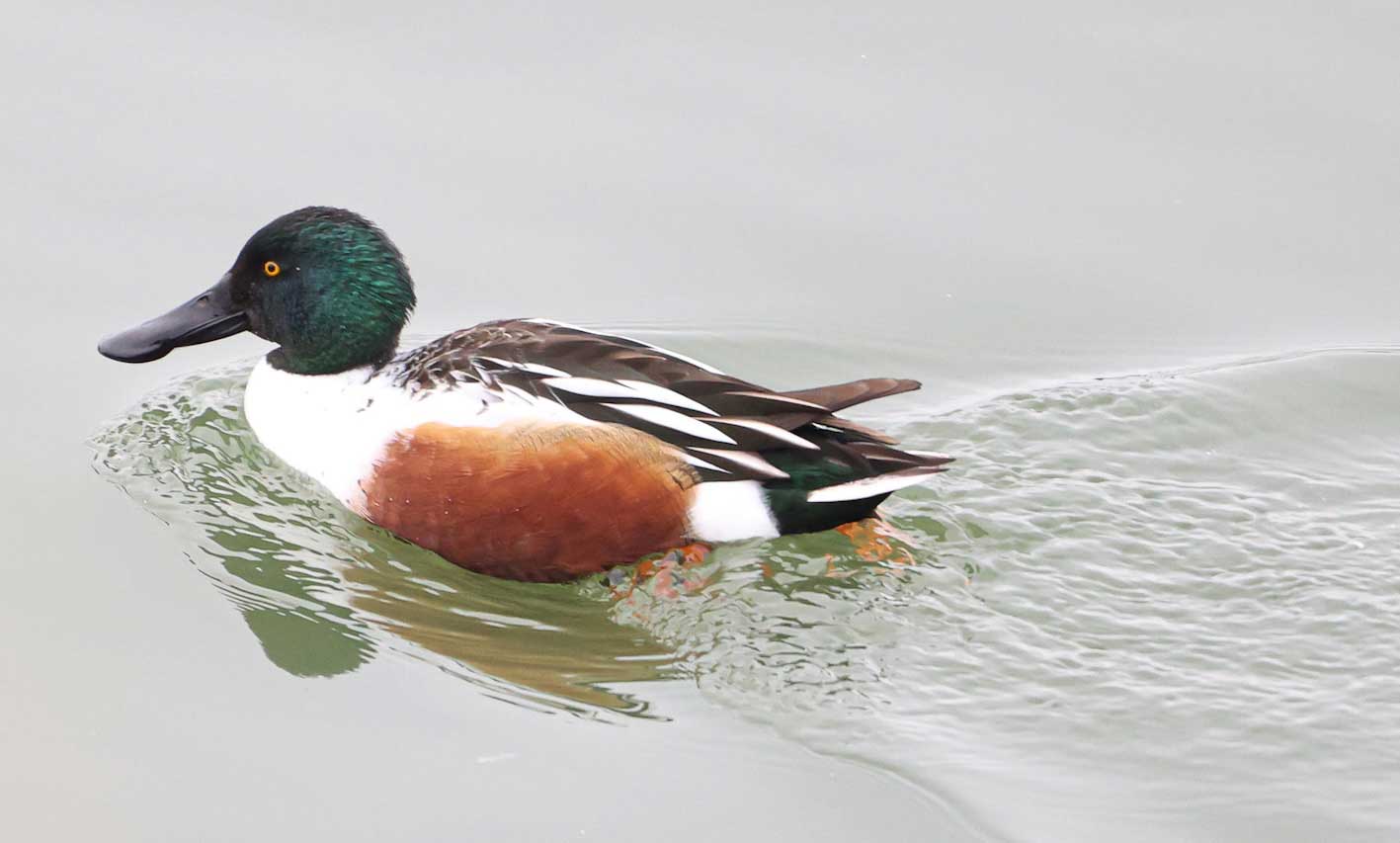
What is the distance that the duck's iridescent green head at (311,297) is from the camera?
7441mm

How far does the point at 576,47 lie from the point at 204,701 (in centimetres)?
528

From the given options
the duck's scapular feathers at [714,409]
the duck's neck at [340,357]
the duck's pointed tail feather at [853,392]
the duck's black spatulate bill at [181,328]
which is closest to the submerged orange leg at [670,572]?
the duck's scapular feathers at [714,409]

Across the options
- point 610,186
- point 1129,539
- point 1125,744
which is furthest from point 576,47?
point 1125,744

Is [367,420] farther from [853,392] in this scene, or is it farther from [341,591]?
[853,392]

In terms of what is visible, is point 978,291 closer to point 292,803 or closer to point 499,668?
point 499,668

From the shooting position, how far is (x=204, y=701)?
6023 millimetres

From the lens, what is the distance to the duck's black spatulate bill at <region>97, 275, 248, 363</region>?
761cm

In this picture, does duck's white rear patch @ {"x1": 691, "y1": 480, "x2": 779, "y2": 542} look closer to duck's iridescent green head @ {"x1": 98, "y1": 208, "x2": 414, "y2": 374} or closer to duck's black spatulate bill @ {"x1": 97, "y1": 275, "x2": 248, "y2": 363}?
duck's iridescent green head @ {"x1": 98, "y1": 208, "x2": 414, "y2": 374}

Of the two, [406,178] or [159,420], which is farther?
[406,178]

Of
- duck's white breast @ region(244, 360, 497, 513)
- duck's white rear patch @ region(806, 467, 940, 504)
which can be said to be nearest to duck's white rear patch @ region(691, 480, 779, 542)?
duck's white rear patch @ region(806, 467, 940, 504)

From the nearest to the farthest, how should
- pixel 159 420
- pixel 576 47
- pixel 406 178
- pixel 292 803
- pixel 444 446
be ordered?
1. pixel 292 803
2. pixel 444 446
3. pixel 159 420
4. pixel 406 178
5. pixel 576 47

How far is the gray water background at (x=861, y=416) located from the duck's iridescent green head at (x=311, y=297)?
21.0 inches

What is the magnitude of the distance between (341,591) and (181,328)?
1.55m

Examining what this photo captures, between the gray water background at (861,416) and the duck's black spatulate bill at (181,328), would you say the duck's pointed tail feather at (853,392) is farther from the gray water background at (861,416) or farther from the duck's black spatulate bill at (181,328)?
the duck's black spatulate bill at (181,328)
